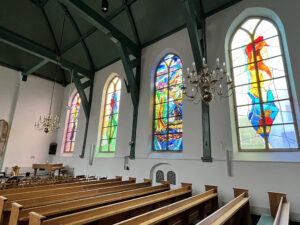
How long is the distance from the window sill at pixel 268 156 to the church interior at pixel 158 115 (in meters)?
0.02

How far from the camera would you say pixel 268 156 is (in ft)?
11.8

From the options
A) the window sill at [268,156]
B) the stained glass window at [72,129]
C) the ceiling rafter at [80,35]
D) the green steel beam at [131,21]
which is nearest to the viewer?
the window sill at [268,156]

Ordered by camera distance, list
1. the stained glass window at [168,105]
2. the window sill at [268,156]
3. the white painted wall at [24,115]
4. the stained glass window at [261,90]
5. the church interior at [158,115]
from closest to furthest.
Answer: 1. the church interior at [158,115]
2. the window sill at [268,156]
3. the stained glass window at [261,90]
4. the stained glass window at [168,105]
5. the white painted wall at [24,115]

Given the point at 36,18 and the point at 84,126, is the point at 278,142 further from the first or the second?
the point at 36,18

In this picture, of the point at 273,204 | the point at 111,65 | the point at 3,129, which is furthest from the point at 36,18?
the point at 273,204

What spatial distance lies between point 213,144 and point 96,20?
15.2 feet

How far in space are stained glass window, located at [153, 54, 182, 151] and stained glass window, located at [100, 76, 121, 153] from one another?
1958mm

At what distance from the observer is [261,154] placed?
146 inches

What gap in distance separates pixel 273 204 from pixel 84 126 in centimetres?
722

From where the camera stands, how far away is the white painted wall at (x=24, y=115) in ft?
26.5

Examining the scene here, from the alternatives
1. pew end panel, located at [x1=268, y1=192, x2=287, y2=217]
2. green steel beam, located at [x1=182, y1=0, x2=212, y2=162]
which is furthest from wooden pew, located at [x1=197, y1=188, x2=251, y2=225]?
green steel beam, located at [x1=182, y1=0, x2=212, y2=162]

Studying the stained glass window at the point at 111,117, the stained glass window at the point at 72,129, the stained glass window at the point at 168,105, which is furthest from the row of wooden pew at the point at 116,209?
the stained glass window at the point at 72,129

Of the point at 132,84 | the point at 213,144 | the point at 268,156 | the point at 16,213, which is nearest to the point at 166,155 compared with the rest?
the point at 213,144

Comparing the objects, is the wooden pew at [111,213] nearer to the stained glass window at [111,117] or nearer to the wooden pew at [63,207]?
the wooden pew at [63,207]
